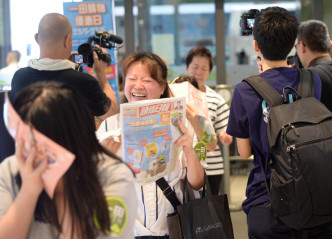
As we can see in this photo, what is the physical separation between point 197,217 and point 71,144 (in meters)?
0.93

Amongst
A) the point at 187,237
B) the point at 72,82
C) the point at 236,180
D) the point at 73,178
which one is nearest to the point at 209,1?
the point at 236,180

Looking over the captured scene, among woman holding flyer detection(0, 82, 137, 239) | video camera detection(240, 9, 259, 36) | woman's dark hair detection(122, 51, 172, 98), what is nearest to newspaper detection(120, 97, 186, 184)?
woman's dark hair detection(122, 51, 172, 98)

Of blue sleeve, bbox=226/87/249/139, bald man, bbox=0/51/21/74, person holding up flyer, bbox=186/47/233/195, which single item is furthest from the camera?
bald man, bbox=0/51/21/74

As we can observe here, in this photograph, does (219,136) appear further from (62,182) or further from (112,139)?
(62,182)

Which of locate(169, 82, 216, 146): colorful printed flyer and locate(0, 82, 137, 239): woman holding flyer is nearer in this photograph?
locate(0, 82, 137, 239): woman holding flyer

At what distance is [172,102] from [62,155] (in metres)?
0.80

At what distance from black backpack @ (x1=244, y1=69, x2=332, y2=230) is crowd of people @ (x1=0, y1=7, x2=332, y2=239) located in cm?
9

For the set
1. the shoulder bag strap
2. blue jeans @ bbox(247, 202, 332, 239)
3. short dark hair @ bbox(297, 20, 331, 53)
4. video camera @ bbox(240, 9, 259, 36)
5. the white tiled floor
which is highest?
video camera @ bbox(240, 9, 259, 36)

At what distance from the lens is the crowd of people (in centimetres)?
129

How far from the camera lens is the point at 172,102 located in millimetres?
1942

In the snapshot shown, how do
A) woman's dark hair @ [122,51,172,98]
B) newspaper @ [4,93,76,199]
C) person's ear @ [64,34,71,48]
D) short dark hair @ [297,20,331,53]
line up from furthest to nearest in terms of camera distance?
short dark hair @ [297,20,331,53] → person's ear @ [64,34,71,48] → woman's dark hair @ [122,51,172,98] → newspaper @ [4,93,76,199]

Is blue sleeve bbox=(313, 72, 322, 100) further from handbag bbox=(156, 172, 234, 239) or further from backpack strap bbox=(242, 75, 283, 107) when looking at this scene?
handbag bbox=(156, 172, 234, 239)

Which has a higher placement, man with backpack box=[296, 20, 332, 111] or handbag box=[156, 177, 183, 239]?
man with backpack box=[296, 20, 332, 111]

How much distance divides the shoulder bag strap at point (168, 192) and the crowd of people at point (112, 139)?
0.03 meters
